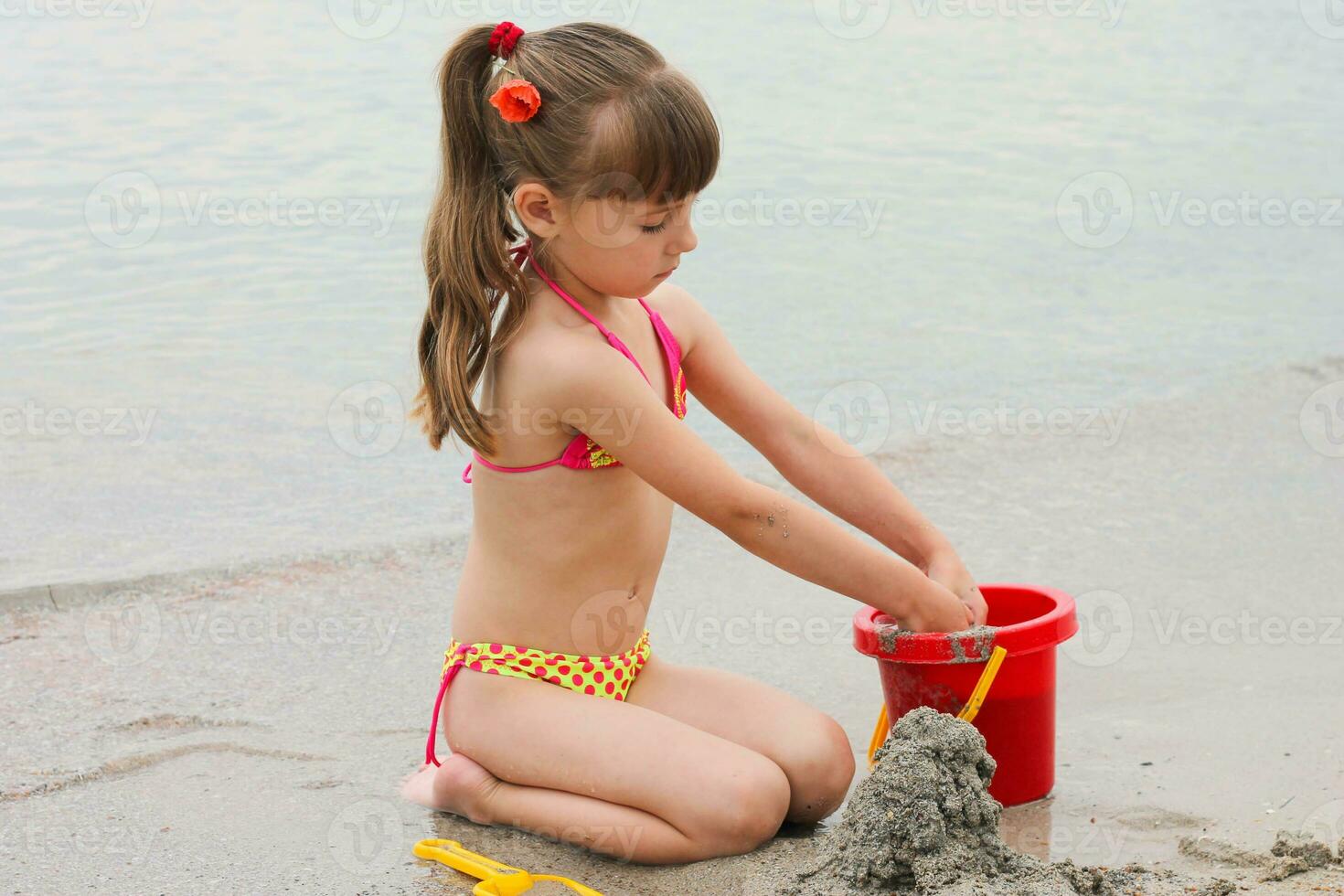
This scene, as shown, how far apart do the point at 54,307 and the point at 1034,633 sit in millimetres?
5228

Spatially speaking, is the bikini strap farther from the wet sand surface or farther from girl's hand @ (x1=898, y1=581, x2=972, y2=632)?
the wet sand surface

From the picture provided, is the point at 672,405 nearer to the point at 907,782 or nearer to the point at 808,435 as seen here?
the point at 808,435

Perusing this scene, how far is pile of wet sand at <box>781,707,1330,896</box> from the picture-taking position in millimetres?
1859

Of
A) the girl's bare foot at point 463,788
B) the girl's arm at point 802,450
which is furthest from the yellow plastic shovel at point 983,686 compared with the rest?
the girl's bare foot at point 463,788

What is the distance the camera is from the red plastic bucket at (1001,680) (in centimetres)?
213

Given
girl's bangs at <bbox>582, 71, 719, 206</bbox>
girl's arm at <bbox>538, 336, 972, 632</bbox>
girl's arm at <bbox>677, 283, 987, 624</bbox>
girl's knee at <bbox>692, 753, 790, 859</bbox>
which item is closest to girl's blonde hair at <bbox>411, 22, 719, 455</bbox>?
girl's bangs at <bbox>582, 71, 719, 206</bbox>

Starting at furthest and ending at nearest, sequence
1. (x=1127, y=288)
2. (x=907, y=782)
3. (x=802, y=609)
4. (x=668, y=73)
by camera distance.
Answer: (x=1127, y=288)
(x=802, y=609)
(x=668, y=73)
(x=907, y=782)

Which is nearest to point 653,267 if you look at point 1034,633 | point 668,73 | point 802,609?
point 668,73

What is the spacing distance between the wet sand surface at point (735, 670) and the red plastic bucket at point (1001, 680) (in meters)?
0.09

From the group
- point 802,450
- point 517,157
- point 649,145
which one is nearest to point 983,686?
point 802,450

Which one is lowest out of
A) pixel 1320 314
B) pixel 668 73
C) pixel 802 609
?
pixel 802 609

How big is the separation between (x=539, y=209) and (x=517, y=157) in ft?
0.29

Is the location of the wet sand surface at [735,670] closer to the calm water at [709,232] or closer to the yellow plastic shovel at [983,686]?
the yellow plastic shovel at [983,686]

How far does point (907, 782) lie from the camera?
1.89 m
